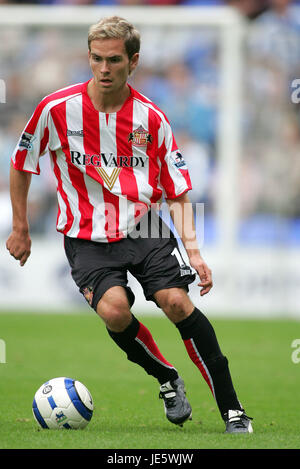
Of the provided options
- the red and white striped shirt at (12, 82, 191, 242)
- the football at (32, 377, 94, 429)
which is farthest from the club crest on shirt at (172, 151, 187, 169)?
the football at (32, 377, 94, 429)

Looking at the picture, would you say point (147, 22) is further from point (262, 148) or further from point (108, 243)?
point (108, 243)

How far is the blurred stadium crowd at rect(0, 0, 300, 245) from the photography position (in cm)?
1295

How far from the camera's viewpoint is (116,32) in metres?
4.89

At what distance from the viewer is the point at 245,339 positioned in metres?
9.80

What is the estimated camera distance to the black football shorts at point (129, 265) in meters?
4.89

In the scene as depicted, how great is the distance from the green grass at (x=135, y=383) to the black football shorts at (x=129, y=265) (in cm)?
77

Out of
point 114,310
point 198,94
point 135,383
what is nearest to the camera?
point 114,310

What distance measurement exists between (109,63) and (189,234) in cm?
103

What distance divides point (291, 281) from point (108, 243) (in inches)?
301

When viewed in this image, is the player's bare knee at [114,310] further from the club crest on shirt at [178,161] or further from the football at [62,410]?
the club crest on shirt at [178,161]

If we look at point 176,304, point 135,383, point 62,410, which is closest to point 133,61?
point 176,304

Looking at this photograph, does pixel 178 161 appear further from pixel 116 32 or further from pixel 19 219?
pixel 19 219

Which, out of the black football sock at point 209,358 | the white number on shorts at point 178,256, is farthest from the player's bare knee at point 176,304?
the white number on shorts at point 178,256

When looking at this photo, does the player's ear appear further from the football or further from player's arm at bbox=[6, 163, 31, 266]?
the football
